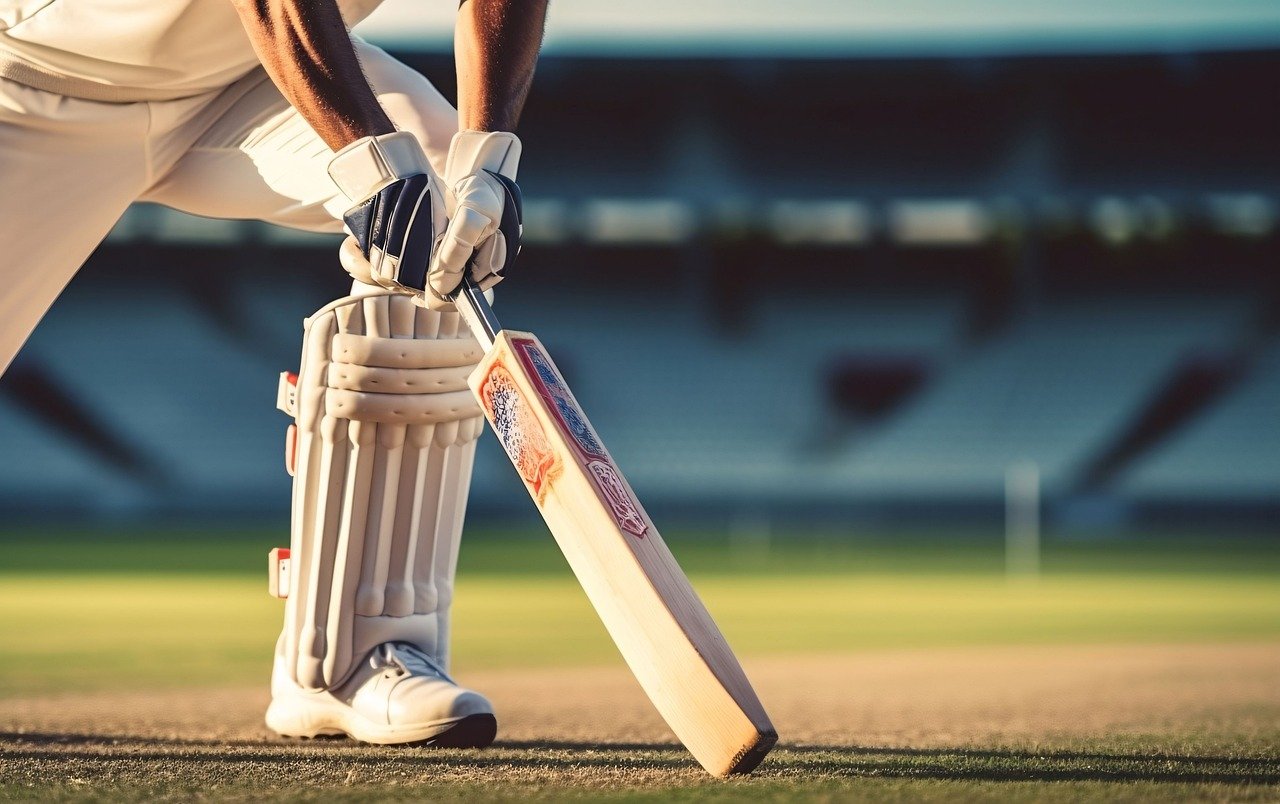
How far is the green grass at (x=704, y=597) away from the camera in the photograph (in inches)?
162

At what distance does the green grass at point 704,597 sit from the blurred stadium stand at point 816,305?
3.67 metres

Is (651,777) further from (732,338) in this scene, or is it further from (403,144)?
(732,338)

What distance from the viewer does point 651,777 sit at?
6.07ft

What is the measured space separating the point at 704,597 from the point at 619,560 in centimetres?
495

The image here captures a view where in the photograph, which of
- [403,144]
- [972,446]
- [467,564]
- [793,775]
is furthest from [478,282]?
[972,446]

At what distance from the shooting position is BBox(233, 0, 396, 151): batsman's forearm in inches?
75.0

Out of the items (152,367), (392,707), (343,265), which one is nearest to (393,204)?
(343,265)

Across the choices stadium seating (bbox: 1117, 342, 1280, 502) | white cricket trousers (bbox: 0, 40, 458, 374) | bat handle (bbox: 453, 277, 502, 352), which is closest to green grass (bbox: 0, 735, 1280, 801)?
bat handle (bbox: 453, 277, 502, 352)

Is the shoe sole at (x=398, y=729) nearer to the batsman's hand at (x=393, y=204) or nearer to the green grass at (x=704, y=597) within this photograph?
the batsman's hand at (x=393, y=204)

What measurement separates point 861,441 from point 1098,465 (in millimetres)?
2312

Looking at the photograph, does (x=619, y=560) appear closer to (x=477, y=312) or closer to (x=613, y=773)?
(x=613, y=773)

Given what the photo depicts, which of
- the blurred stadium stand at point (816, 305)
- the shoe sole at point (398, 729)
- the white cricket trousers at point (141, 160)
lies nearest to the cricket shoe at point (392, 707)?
the shoe sole at point (398, 729)

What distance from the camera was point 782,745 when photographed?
220 cm

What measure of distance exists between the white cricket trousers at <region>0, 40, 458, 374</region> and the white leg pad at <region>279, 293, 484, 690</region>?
0.20m
